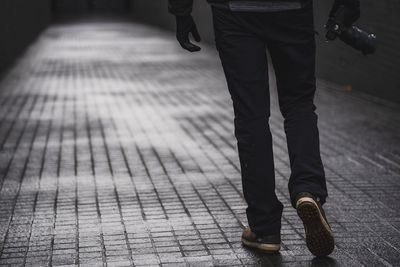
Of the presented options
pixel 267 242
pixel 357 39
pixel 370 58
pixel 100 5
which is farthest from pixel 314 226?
pixel 100 5

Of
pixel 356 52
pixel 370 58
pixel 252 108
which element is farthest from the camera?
pixel 356 52

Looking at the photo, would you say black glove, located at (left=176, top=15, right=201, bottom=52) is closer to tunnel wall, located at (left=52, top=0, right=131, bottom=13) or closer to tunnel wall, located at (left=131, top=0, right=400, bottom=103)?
tunnel wall, located at (left=131, top=0, right=400, bottom=103)

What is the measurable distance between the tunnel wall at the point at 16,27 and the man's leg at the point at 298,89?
31.7 feet

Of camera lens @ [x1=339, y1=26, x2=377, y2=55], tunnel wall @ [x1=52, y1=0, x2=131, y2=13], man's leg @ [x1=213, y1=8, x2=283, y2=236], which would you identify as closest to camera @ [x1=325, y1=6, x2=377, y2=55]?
camera lens @ [x1=339, y1=26, x2=377, y2=55]

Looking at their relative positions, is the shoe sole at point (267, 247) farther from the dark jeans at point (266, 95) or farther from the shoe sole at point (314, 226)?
the shoe sole at point (314, 226)

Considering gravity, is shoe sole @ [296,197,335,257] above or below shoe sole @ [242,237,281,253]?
above

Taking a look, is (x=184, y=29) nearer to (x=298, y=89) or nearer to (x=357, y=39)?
(x=298, y=89)

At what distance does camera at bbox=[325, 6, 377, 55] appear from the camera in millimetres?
3623

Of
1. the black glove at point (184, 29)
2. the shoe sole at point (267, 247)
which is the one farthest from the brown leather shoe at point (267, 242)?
the black glove at point (184, 29)

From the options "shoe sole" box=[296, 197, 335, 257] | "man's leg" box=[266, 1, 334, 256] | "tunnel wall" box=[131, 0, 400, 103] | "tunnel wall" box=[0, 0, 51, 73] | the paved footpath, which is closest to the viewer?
"shoe sole" box=[296, 197, 335, 257]

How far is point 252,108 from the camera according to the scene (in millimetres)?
3553

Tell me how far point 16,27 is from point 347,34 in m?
12.7

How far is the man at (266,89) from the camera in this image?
3.51 meters

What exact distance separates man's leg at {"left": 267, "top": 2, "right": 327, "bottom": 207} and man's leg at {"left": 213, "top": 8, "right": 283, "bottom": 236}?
104 millimetres
